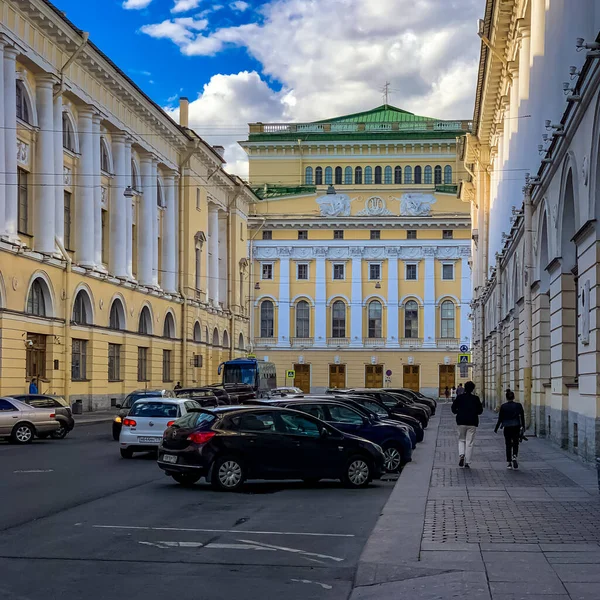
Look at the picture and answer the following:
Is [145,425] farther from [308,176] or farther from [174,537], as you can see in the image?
[308,176]

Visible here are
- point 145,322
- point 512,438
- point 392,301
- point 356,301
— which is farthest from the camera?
point 356,301

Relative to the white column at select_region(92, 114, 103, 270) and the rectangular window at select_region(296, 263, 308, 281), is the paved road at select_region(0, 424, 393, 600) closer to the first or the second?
the white column at select_region(92, 114, 103, 270)

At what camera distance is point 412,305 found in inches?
3740

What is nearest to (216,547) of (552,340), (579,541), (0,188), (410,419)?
(579,541)

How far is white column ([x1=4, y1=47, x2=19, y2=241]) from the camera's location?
4081 cm

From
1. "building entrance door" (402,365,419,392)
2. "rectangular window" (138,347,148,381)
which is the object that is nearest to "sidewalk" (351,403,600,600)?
"rectangular window" (138,347,148,381)

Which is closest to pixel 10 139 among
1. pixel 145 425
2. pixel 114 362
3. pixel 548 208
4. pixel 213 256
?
pixel 114 362

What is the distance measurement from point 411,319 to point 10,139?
58189 mm

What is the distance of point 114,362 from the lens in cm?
5525

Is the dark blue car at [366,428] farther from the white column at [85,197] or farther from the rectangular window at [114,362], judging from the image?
the rectangular window at [114,362]

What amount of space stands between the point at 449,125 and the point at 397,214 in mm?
11582

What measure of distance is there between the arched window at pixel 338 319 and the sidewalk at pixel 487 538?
73.9 meters

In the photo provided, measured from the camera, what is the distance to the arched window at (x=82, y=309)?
4984 centimetres

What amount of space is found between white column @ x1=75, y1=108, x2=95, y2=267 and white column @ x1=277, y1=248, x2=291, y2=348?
43793 mm
